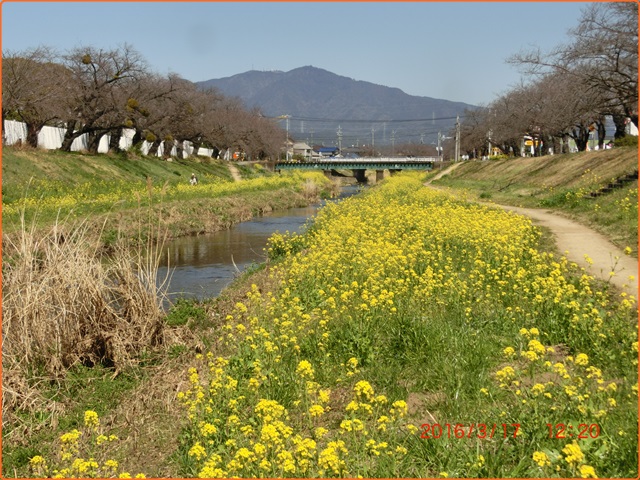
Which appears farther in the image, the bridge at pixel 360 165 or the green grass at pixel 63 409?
the bridge at pixel 360 165

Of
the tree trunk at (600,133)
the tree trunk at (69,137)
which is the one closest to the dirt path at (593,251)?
the tree trunk at (600,133)

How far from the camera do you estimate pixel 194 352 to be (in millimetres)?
9547

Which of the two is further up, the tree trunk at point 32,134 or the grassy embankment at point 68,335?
the tree trunk at point 32,134

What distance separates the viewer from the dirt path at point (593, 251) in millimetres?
9758

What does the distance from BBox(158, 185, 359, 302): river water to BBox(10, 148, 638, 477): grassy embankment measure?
12.1ft

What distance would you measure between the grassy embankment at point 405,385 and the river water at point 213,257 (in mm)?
3695

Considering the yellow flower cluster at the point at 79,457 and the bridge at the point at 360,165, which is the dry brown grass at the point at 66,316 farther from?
the bridge at the point at 360,165

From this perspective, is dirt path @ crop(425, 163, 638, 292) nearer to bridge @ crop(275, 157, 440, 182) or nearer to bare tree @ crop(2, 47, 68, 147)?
bare tree @ crop(2, 47, 68, 147)

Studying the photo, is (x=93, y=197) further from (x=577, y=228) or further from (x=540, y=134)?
(x=540, y=134)

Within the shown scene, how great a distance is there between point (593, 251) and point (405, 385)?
745cm

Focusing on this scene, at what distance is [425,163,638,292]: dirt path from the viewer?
976 centimetres

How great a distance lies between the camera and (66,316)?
29.6 ft

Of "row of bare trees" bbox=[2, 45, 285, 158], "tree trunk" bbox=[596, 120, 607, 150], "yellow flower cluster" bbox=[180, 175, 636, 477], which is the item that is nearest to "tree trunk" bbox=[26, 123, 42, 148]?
"row of bare trees" bbox=[2, 45, 285, 158]

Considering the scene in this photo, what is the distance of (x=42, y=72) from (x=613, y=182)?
33.8m
